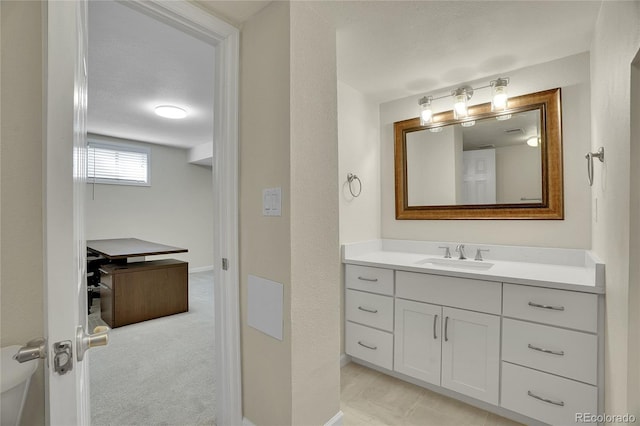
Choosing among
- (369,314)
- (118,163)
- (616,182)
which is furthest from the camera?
(118,163)

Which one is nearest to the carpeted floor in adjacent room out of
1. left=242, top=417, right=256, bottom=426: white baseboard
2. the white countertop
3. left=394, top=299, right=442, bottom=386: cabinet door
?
left=242, top=417, right=256, bottom=426: white baseboard

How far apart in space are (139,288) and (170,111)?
2.08 meters

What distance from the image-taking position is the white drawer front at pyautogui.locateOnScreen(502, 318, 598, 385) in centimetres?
151

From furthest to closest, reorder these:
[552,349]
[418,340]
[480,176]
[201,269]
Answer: [201,269] → [480,176] → [418,340] → [552,349]

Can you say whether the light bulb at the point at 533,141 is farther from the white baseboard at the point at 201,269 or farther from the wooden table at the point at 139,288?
the white baseboard at the point at 201,269

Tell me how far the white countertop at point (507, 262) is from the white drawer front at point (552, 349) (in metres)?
0.25

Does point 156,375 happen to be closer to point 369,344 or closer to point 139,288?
point 139,288

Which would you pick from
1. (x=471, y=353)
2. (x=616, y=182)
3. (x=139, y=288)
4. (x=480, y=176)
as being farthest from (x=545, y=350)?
(x=139, y=288)

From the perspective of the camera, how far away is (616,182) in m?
1.22

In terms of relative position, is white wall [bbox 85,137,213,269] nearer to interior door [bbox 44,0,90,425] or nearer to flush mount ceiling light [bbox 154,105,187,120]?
flush mount ceiling light [bbox 154,105,187,120]

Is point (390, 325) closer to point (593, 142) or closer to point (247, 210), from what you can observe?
point (247, 210)

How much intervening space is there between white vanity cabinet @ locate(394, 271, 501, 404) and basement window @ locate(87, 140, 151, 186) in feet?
16.6

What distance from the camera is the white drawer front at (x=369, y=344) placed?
2.17 metres

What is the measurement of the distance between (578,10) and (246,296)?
7.66 ft
